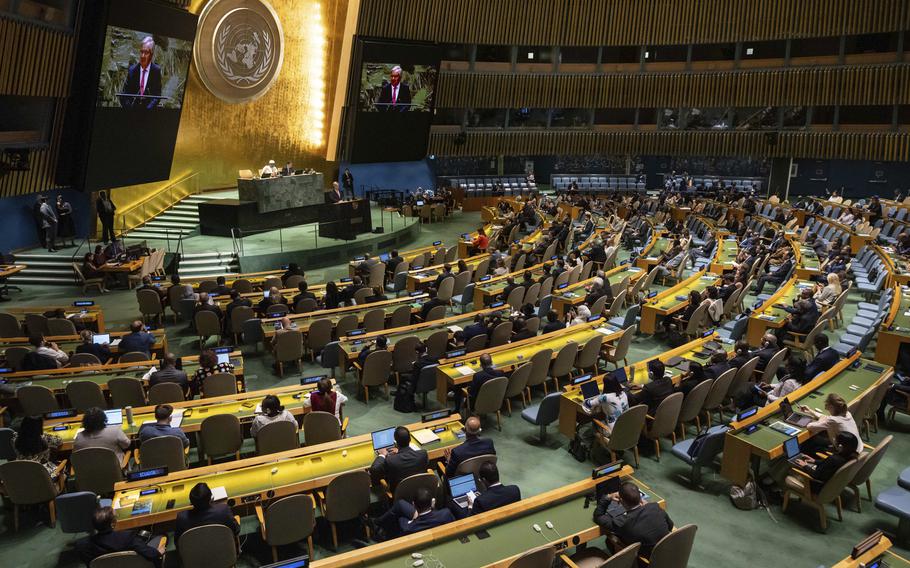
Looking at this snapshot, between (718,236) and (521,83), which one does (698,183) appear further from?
(718,236)

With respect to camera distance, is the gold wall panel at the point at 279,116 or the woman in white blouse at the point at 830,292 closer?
the woman in white blouse at the point at 830,292

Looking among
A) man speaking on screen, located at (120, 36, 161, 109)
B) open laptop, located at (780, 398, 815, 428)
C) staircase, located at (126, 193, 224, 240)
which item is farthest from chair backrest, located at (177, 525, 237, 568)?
staircase, located at (126, 193, 224, 240)

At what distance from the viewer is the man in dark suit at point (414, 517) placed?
211 inches

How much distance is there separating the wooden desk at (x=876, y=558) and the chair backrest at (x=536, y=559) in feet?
6.77

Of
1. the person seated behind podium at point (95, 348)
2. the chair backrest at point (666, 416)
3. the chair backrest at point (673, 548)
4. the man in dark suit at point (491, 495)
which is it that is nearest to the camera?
the chair backrest at point (673, 548)

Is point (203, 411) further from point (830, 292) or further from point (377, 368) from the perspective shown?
point (830, 292)

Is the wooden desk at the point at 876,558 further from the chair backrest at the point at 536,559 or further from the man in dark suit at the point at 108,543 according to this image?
the man in dark suit at the point at 108,543

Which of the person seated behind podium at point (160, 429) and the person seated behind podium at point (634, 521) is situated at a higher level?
the person seated behind podium at point (634, 521)

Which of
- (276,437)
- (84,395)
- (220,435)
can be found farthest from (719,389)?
(84,395)

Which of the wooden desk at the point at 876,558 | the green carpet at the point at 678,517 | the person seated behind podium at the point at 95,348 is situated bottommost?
the green carpet at the point at 678,517

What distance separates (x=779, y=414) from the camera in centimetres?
759

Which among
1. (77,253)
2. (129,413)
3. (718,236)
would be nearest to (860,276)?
(718,236)

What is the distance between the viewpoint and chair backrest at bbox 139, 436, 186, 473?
659cm

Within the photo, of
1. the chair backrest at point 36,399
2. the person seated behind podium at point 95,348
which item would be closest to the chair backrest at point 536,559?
the chair backrest at point 36,399
